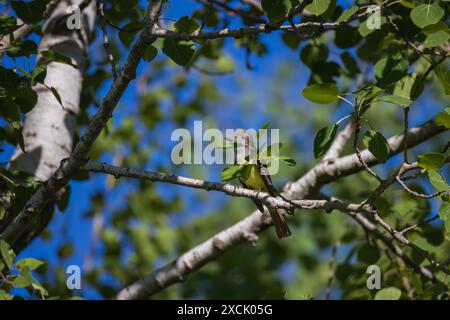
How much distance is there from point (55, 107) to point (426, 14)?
2.30 meters

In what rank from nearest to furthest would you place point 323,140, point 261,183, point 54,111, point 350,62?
1. point 323,140
2. point 54,111
3. point 350,62
4. point 261,183

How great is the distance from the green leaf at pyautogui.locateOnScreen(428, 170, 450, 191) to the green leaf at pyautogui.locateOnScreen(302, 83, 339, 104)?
54cm

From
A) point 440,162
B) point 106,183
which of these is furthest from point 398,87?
point 106,183

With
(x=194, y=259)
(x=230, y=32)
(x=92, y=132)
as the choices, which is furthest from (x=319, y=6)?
(x=194, y=259)

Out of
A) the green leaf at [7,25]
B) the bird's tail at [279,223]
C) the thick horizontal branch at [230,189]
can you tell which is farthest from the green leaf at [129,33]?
the bird's tail at [279,223]

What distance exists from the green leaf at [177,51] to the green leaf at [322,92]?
0.75m

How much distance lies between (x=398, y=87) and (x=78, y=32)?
A: 2.17 m

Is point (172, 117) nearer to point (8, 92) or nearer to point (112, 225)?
point (112, 225)

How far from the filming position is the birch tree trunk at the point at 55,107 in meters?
3.70

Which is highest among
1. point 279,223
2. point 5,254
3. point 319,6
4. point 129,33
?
point 129,33

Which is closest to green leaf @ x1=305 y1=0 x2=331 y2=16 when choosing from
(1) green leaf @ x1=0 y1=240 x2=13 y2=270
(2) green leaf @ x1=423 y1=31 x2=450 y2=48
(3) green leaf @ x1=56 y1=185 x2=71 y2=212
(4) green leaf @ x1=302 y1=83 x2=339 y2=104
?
(4) green leaf @ x1=302 y1=83 x2=339 y2=104

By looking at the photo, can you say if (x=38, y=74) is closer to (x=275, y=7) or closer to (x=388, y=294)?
(x=275, y=7)

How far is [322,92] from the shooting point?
8.38 feet

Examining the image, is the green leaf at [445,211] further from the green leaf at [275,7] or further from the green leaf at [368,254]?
the green leaf at [368,254]
